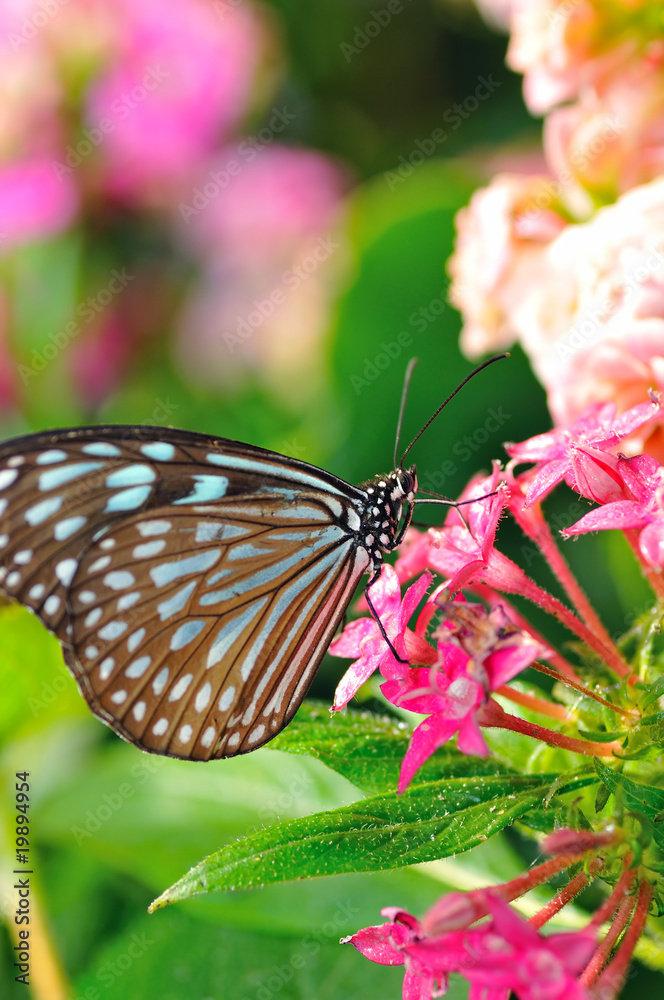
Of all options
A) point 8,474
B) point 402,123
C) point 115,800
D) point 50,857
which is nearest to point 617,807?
point 8,474

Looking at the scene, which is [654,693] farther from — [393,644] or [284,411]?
[284,411]

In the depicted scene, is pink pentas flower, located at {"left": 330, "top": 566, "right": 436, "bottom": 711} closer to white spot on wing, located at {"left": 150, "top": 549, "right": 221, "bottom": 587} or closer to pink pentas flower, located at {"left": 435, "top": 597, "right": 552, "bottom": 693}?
pink pentas flower, located at {"left": 435, "top": 597, "right": 552, "bottom": 693}

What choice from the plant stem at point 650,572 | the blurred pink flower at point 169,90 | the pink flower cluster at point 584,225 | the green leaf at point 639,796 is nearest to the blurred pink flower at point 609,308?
the pink flower cluster at point 584,225

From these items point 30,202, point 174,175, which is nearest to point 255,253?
point 174,175

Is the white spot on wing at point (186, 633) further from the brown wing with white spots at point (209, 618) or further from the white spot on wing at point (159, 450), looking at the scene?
the white spot on wing at point (159, 450)

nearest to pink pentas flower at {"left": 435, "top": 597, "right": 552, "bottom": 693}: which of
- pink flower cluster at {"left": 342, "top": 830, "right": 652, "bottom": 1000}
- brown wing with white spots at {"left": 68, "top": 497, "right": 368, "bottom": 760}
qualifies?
pink flower cluster at {"left": 342, "top": 830, "right": 652, "bottom": 1000}

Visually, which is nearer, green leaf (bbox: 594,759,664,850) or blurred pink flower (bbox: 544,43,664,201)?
green leaf (bbox: 594,759,664,850)

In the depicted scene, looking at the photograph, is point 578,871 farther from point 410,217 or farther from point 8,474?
point 410,217
